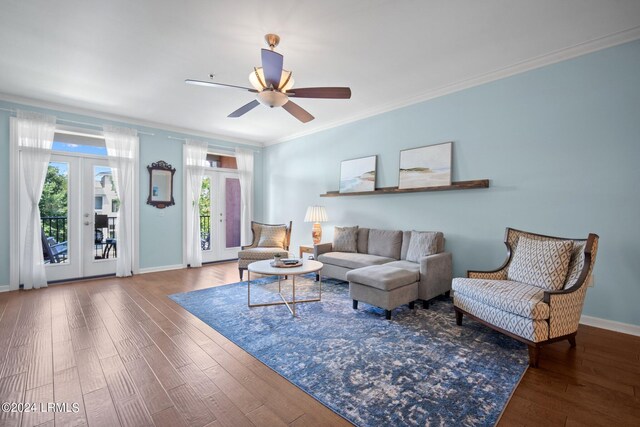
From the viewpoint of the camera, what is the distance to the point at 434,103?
161 inches

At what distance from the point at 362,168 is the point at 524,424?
3.91m

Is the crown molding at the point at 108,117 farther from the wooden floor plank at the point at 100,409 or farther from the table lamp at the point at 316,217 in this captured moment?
the wooden floor plank at the point at 100,409

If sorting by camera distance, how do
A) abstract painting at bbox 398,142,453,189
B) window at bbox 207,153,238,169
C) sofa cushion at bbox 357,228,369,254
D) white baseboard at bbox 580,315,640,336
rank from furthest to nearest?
window at bbox 207,153,238,169
sofa cushion at bbox 357,228,369,254
abstract painting at bbox 398,142,453,189
white baseboard at bbox 580,315,640,336

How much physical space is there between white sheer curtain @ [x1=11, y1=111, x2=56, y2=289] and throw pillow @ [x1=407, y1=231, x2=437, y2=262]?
548 cm

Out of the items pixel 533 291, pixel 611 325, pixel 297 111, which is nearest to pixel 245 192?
pixel 297 111

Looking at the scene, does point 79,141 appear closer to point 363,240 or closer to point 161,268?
point 161,268

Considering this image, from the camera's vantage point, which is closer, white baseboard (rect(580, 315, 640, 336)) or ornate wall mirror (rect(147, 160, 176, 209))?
white baseboard (rect(580, 315, 640, 336))

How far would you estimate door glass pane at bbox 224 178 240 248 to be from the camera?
6.64 metres

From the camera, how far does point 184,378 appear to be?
2.00m

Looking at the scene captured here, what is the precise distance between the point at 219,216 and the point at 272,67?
4686 millimetres

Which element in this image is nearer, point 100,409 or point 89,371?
point 100,409

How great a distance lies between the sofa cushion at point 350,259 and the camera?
4.00 meters

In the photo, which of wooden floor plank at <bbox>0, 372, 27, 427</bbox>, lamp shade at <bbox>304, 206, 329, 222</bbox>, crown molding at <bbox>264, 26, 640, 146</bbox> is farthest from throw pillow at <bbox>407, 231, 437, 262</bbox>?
wooden floor plank at <bbox>0, 372, 27, 427</bbox>

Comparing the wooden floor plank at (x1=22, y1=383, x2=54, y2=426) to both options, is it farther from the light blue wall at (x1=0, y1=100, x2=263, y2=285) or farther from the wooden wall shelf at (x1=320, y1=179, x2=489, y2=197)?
the wooden wall shelf at (x1=320, y1=179, x2=489, y2=197)
